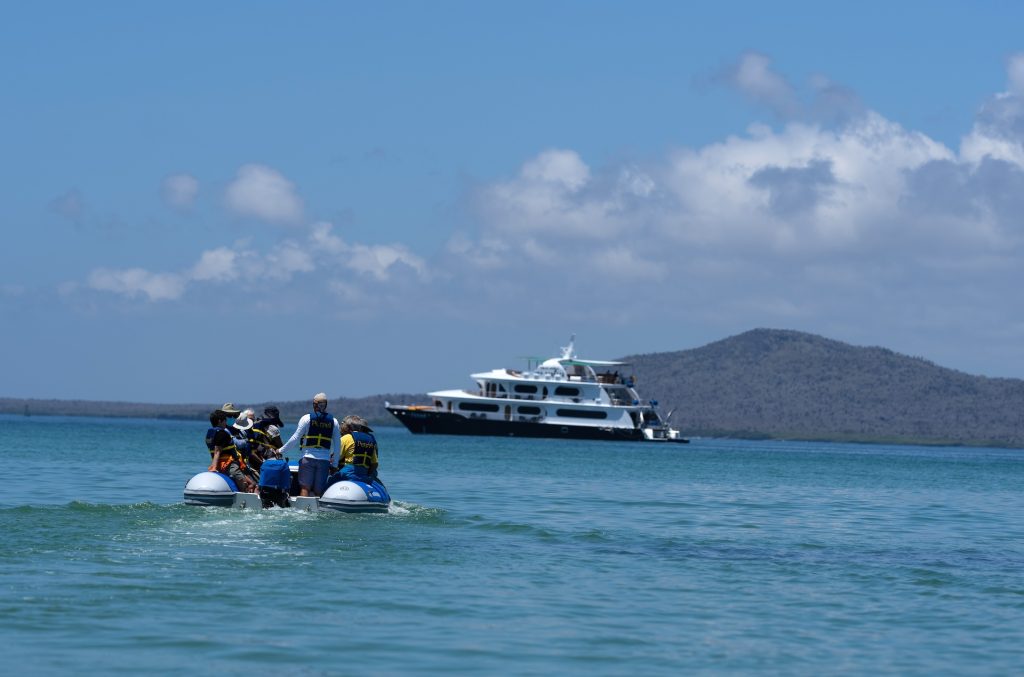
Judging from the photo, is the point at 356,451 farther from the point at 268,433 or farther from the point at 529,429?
the point at 529,429

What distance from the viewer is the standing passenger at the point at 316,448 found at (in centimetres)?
2311

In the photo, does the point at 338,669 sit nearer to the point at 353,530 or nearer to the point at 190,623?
the point at 190,623

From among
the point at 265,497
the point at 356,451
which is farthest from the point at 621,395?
the point at 265,497

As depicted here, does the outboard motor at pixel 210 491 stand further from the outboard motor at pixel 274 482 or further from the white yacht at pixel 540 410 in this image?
the white yacht at pixel 540 410

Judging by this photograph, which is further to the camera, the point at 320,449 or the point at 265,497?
the point at 265,497

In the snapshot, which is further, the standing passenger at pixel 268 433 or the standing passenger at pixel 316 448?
the standing passenger at pixel 268 433

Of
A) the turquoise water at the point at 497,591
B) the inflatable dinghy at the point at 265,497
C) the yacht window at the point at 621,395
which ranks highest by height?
the yacht window at the point at 621,395

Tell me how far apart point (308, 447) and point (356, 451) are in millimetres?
821

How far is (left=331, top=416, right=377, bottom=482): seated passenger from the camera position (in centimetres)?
2364

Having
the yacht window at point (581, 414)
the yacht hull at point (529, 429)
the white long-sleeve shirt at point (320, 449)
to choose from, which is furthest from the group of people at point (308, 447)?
the yacht window at point (581, 414)

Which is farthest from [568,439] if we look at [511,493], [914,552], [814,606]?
[814,606]

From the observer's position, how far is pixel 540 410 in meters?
110

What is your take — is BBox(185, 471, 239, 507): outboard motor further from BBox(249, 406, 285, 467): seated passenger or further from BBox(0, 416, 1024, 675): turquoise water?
BBox(249, 406, 285, 467): seated passenger

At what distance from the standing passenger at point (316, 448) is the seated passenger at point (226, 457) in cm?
99
